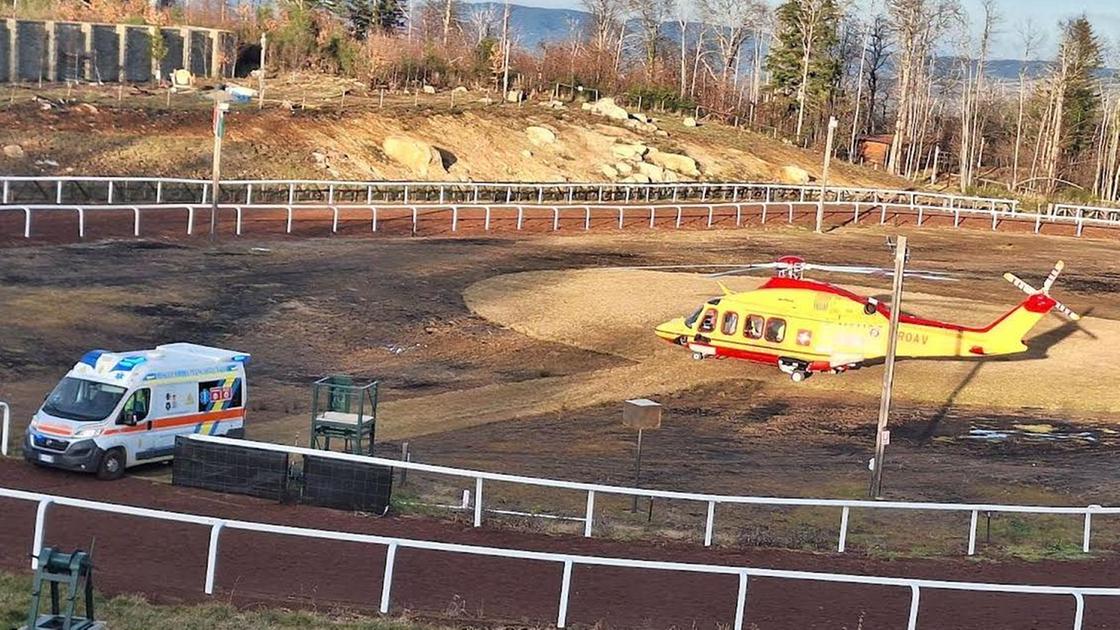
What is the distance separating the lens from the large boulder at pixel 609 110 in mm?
89125

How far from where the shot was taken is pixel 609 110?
8994cm

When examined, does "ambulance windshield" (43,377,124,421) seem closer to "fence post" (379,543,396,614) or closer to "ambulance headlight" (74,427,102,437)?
"ambulance headlight" (74,427,102,437)

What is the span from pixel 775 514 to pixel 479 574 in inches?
275

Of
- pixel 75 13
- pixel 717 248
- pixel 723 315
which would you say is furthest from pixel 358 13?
pixel 723 315

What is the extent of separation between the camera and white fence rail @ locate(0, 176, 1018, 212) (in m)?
52.4

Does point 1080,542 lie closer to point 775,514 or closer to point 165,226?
point 775,514

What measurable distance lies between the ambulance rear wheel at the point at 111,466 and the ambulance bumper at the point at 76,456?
8 cm

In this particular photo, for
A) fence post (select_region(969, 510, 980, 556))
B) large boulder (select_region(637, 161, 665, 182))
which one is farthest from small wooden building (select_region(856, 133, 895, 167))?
fence post (select_region(969, 510, 980, 556))

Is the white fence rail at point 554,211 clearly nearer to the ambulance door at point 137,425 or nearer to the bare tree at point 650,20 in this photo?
the ambulance door at point 137,425

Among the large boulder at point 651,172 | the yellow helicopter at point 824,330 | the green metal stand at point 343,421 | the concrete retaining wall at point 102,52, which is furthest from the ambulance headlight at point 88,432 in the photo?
the large boulder at point 651,172

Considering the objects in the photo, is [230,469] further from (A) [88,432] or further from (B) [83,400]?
(B) [83,400]

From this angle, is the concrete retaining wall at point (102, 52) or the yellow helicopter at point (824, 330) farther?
the concrete retaining wall at point (102, 52)

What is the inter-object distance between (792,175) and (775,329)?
2089 inches

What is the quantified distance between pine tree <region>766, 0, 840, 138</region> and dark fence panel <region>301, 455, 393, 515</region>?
8897 cm
